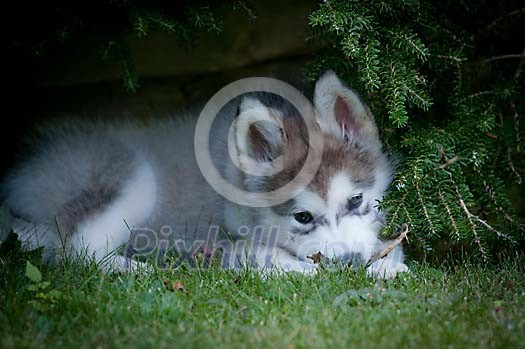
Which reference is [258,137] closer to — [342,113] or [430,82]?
[342,113]

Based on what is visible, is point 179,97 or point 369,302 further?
point 179,97

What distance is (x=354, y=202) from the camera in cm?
323

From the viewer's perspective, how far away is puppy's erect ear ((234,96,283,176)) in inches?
124

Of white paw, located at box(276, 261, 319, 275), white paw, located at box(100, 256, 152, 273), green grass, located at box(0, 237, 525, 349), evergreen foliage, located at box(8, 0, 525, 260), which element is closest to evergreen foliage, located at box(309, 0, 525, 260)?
evergreen foliage, located at box(8, 0, 525, 260)

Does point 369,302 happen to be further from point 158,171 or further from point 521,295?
point 158,171

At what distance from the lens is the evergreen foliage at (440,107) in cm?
311

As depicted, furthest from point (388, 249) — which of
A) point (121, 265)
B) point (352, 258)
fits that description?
point (121, 265)

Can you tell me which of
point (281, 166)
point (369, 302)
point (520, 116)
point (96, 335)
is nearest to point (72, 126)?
point (281, 166)

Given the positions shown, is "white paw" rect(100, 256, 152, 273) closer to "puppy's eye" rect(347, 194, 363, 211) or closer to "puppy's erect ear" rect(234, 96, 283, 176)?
"puppy's erect ear" rect(234, 96, 283, 176)

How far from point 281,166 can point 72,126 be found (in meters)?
1.47

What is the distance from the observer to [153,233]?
146 inches

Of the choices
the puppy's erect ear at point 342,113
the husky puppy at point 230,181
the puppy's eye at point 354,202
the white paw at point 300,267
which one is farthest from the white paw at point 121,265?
the puppy's erect ear at point 342,113

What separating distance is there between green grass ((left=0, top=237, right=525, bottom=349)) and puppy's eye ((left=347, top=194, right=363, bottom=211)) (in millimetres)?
387

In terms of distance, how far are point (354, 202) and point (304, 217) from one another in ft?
0.88
